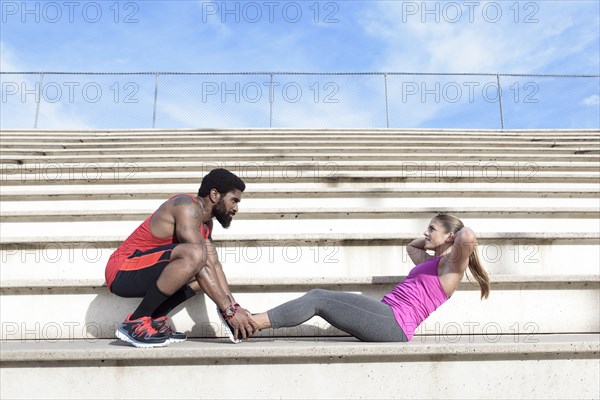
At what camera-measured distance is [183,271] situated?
6.86ft

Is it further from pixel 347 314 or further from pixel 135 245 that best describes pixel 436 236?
pixel 135 245

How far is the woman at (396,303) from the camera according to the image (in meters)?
2.12

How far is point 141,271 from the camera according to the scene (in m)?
2.20

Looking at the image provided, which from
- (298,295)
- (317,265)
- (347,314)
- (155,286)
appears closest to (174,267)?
(155,286)

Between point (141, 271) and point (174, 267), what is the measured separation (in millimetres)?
219

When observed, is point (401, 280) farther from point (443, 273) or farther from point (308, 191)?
point (308, 191)

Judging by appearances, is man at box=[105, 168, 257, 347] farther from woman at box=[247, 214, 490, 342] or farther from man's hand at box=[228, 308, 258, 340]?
woman at box=[247, 214, 490, 342]

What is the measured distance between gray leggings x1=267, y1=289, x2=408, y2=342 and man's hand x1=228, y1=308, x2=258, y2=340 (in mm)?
106

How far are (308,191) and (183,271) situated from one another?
1.77 meters

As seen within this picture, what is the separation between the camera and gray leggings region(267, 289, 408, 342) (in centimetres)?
210

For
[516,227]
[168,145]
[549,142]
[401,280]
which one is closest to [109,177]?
[168,145]

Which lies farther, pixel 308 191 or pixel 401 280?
pixel 308 191

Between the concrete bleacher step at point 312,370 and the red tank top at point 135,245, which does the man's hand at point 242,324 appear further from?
the red tank top at point 135,245

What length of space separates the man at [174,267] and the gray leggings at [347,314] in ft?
0.59
